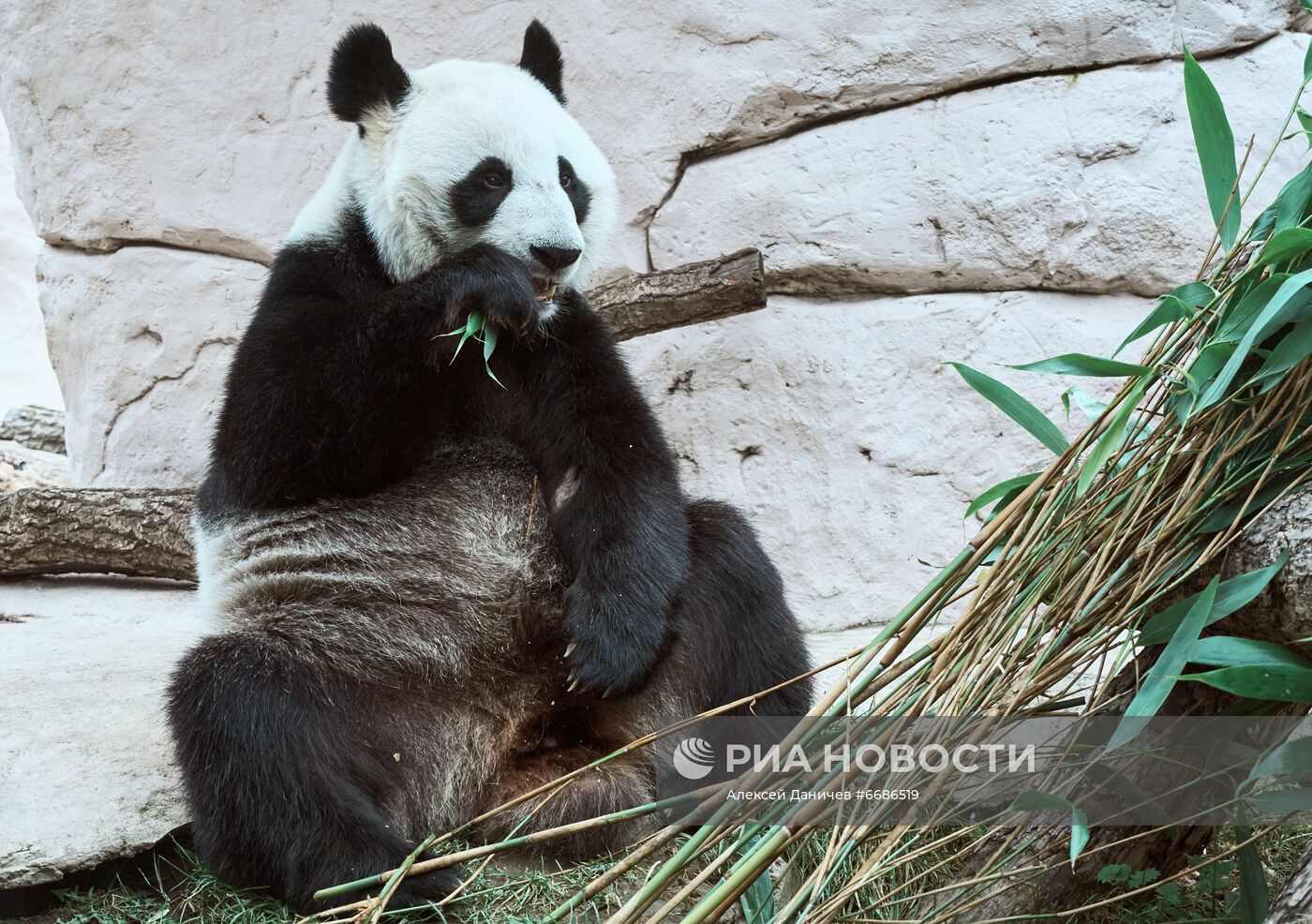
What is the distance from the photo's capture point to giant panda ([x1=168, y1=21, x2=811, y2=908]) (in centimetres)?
274

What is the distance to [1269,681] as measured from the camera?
194cm

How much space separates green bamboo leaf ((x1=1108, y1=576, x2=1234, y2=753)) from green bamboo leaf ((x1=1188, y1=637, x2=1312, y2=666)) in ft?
0.14

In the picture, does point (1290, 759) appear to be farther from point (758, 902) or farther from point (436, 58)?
point (436, 58)

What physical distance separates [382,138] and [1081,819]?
2.63 meters

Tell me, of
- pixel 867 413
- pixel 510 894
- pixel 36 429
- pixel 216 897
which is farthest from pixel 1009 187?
pixel 36 429

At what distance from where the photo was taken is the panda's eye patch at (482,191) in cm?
327

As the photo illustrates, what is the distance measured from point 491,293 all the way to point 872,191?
2.58m

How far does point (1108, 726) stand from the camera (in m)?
2.25

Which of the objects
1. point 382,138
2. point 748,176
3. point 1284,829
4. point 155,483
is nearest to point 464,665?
point 382,138

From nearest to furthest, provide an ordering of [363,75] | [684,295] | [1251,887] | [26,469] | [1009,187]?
[1251,887] → [363,75] → [684,295] → [1009,187] → [26,469]

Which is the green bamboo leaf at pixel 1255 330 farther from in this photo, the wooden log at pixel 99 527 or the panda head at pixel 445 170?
the wooden log at pixel 99 527

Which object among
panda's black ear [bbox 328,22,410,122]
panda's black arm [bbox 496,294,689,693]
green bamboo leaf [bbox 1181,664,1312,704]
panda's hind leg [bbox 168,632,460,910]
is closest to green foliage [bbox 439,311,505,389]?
panda's black arm [bbox 496,294,689,693]

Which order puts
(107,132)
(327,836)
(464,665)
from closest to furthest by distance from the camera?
(327,836) → (464,665) → (107,132)

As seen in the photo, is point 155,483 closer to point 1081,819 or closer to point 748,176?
point 748,176
